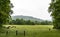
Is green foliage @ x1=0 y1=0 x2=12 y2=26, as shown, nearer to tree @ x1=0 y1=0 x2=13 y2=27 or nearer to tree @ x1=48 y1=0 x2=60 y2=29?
tree @ x1=0 y1=0 x2=13 y2=27

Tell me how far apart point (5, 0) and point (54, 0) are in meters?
13.3

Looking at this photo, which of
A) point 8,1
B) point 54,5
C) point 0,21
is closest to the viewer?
point 0,21

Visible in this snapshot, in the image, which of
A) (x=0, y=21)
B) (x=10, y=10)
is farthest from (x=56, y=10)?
(x=0, y=21)

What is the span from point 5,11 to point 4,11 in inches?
16.4

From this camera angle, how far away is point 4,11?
145 ft

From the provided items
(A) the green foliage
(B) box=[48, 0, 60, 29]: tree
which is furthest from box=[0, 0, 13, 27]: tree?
(B) box=[48, 0, 60, 29]: tree

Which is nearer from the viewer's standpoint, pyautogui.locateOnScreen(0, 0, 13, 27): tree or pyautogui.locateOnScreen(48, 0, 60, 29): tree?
pyautogui.locateOnScreen(0, 0, 13, 27): tree

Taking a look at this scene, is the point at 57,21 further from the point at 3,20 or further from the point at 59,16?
the point at 3,20

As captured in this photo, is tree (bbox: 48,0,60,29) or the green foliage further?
tree (bbox: 48,0,60,29)

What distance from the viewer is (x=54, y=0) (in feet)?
165

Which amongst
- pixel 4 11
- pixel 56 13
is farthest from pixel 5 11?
pixel 56 13

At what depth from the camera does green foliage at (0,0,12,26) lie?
4253 centimetres

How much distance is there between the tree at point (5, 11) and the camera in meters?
42.5

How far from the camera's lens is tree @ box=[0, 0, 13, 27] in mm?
42531
